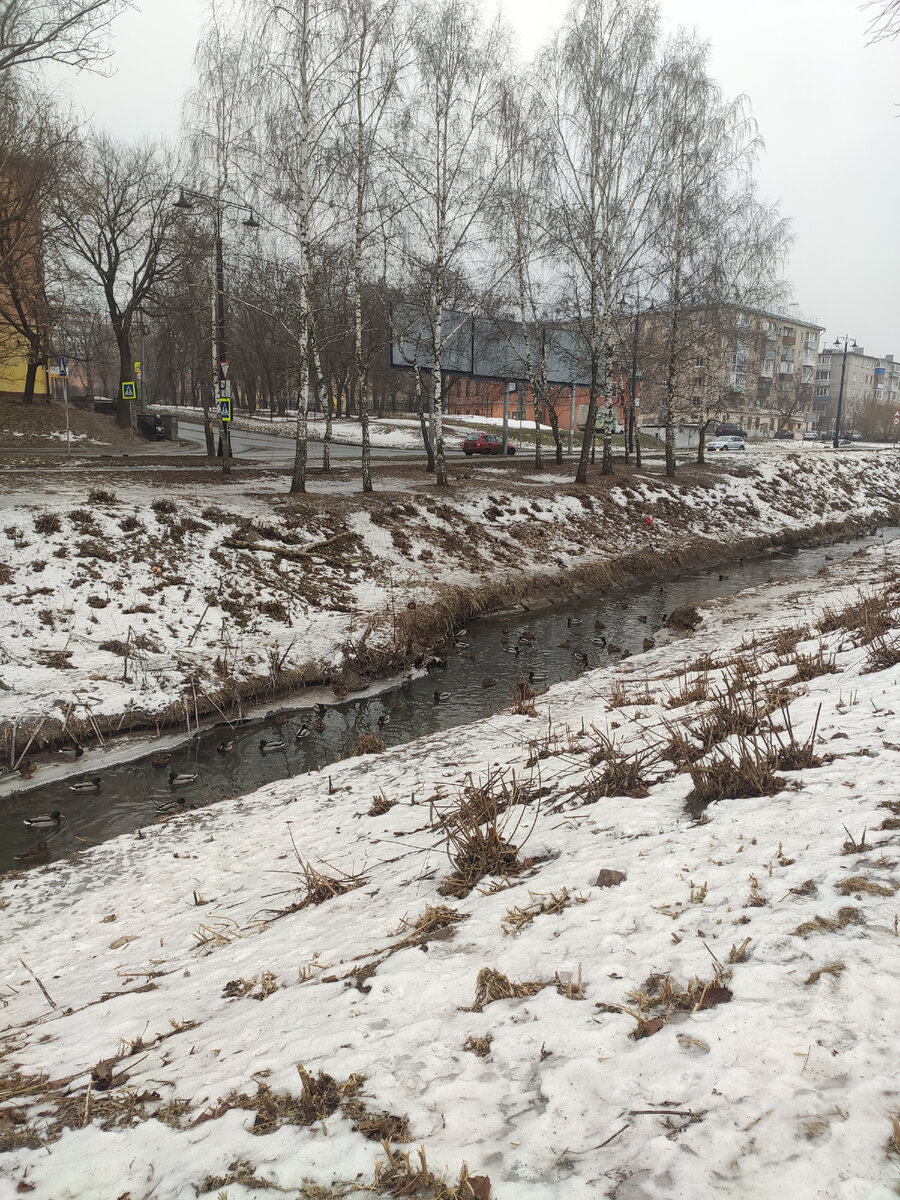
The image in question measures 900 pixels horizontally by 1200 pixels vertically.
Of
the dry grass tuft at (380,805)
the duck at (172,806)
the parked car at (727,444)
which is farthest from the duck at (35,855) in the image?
the parked car at (727,444)

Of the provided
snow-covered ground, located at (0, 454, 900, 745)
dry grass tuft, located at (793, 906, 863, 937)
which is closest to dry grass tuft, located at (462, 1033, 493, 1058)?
dry grass tuft, located at (793, 906, 863, 937)

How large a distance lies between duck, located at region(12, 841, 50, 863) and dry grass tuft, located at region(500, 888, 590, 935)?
4807mm

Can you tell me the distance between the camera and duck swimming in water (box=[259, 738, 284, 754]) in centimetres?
877

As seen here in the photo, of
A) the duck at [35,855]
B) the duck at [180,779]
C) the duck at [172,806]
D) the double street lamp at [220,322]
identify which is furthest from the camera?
the double street lamp at [220,322]

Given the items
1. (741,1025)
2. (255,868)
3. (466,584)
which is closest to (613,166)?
(466,584)

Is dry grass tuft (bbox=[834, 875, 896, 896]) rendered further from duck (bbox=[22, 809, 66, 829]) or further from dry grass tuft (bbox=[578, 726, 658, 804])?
duck (bbox=[22, 809, 66, 829])

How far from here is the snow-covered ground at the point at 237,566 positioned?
32.7ft

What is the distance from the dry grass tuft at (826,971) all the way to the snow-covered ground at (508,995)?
0.06 ft

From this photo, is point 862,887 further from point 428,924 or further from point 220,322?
point 220,322

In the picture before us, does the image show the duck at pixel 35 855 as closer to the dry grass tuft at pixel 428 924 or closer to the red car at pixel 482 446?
the dry grass tuft at pixel 428 924

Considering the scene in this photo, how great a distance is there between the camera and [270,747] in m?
8.83

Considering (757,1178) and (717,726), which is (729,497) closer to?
(717,726)

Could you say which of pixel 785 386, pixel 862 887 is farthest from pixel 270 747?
pixel 785 386

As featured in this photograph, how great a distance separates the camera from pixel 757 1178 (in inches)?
77.7
